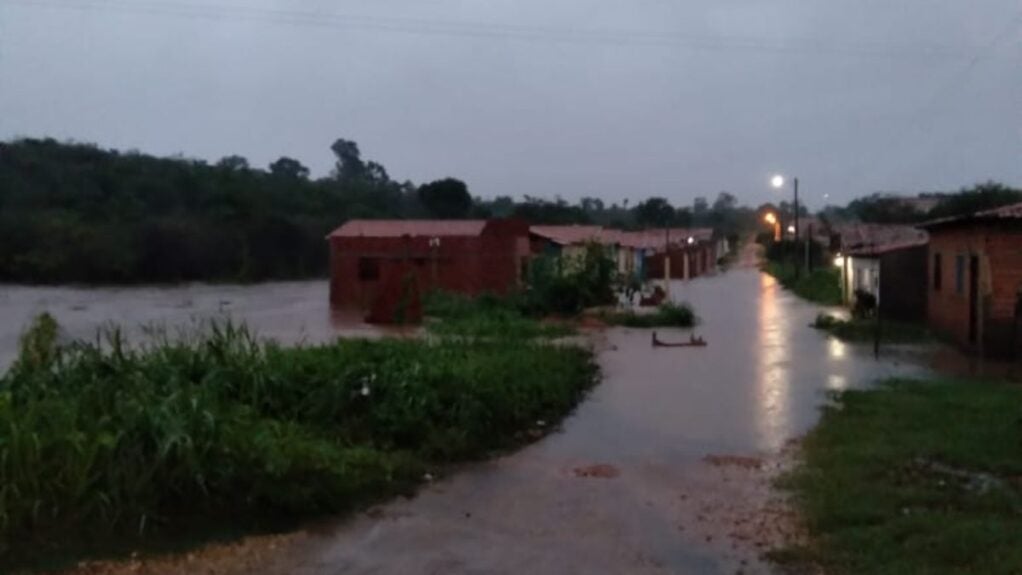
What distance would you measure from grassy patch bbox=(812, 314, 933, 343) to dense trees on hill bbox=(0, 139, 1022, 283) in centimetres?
2418

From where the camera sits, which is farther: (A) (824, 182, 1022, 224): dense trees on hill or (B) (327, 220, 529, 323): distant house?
(A) (824, 182, 1022, 224): dense trees on hill

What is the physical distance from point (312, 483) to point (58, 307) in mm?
31441

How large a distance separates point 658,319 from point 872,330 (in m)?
5.67

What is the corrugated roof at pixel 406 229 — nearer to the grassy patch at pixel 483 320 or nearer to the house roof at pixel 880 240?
the grassy patch at pixel 483 320

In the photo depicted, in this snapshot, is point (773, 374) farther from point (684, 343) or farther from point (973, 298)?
point (973, 298)

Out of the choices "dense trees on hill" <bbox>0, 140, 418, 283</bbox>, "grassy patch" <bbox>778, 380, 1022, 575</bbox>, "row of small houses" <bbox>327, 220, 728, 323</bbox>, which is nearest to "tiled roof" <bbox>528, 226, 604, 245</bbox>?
"row of small houses" <bbox>327, 220, 728, 323</bbox>

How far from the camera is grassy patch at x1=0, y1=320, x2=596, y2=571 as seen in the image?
8641 mm

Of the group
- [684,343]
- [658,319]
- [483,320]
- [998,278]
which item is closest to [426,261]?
[658,319]

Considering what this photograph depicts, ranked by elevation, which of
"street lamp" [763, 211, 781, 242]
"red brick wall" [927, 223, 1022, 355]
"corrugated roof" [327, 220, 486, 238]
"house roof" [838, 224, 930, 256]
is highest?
"street lamp" [763, 211, 781, 242]

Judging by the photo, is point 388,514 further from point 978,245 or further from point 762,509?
point 978,245

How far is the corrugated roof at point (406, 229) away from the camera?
4138cm

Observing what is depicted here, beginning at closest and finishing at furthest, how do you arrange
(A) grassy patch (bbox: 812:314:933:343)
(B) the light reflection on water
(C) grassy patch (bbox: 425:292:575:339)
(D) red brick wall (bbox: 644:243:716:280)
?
(B) the light reflection on water < (C) grassy patch (bbox: 425:292:575:339) < (A) grassy patch (bbox: 812:314:933:343) < (D) red brick wall (bbox: 644:243:716:280)

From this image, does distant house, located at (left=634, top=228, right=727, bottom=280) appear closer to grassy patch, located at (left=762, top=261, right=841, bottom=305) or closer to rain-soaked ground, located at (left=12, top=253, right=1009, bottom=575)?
grassy patch, located at (left=762, top=261, right=841, bottom=305)

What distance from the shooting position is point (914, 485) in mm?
10602
